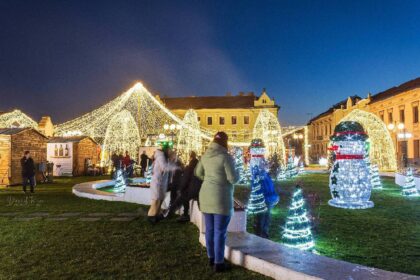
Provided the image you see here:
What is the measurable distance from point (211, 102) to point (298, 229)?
71812 millimetres

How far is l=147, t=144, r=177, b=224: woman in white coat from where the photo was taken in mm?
9484

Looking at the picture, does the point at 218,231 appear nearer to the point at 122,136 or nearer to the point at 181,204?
the point at 181,204

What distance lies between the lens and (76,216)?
10.6 metres

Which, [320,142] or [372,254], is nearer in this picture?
[372,254]

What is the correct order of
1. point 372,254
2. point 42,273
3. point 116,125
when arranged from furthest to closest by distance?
point 116,125
point 372,254
point 42,273

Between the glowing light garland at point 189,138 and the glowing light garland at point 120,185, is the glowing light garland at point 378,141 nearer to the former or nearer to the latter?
the glowing light garland at point 189,138

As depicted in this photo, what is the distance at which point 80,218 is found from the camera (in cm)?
1024

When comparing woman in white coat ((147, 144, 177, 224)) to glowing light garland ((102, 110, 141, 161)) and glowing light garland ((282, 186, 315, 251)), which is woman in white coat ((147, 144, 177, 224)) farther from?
glowing light garland ((102, 110, 141, 161))

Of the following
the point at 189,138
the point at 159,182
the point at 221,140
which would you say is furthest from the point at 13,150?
the point at 221,140

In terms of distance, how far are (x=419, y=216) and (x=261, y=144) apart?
12119 millimetres

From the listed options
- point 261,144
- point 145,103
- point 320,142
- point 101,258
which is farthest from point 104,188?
point 320,142

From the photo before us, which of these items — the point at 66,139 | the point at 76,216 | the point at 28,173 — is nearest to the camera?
the point at 76,216

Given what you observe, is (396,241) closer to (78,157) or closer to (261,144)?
(261,144)

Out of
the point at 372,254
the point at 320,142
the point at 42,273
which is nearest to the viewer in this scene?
the point at 42,273
